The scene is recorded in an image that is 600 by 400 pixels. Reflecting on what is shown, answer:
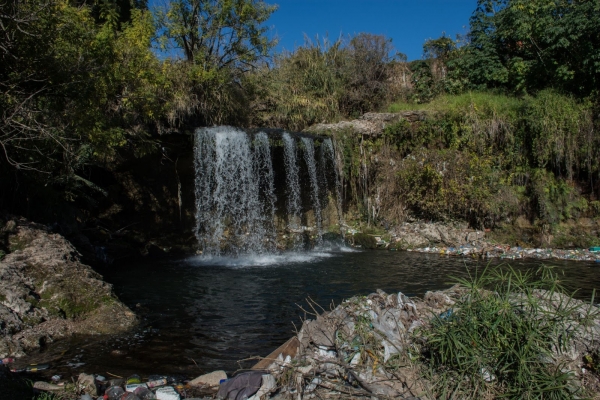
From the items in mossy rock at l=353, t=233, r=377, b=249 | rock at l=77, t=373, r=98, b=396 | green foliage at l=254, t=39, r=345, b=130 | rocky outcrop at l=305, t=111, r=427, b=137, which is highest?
green foliage at l=254, t=39, r=345, b=130

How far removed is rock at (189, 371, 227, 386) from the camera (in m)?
4.27

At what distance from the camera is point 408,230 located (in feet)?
44.7

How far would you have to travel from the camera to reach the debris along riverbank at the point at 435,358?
10.7 feet

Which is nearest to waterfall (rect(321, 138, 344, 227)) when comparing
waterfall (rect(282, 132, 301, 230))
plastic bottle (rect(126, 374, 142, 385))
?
waterfall (rect(282, 132, 301, 230))

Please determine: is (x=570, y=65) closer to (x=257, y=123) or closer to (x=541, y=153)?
(x=541, y=153)

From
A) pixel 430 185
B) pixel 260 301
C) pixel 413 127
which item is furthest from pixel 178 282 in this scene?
pixel 413 127

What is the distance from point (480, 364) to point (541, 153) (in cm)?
1171

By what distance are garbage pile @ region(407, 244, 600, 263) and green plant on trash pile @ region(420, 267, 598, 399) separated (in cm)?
829

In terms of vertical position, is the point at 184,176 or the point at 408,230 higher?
the point at 184,176

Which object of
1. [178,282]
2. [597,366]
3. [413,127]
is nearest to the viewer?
[597,366]

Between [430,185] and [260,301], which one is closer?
[260,301]

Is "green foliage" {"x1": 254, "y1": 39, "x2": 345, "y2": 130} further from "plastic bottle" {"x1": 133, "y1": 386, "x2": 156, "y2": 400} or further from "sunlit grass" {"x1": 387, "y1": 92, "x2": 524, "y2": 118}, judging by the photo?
"plastic bottle" {"x1": 133, "y1": 386, "x2": 156, "y2": 400}

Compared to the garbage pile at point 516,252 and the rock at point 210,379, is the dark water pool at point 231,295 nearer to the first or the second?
the rock at point 210,379

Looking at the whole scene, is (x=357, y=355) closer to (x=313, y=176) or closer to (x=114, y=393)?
(x=114, y=393)
